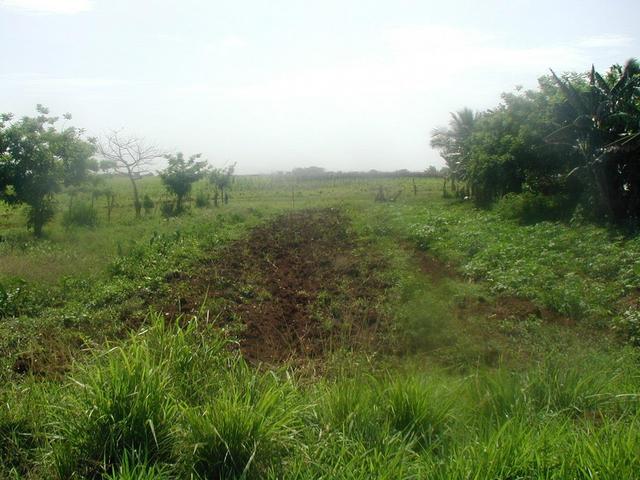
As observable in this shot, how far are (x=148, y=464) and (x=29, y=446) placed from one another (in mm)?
1209

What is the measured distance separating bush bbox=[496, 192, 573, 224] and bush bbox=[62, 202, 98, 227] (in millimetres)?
15074

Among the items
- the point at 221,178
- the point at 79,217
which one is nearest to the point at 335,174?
the point at 221,178

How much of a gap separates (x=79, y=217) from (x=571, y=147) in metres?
17.4

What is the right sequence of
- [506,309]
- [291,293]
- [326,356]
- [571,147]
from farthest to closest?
[571,147] < [291,293] < [506,309] < [326,356]

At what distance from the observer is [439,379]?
199 inches

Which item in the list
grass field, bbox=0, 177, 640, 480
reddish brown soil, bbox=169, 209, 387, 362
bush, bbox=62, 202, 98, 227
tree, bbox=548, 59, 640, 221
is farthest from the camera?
bush, bbox=62, 202, 98, 227

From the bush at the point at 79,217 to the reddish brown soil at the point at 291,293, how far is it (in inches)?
288

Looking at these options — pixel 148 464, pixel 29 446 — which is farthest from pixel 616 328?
pixel 29 446

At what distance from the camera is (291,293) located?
34.4 ft

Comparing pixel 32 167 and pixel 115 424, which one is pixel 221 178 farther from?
pixel 115 424

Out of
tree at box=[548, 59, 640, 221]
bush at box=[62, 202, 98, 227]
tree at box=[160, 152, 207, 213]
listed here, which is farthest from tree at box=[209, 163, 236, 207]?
tree at box=[548, 59, 640, 221]

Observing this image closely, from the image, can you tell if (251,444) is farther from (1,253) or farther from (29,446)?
(1,253)

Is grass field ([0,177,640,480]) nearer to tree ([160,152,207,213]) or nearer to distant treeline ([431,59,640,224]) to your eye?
distant treeline ([431,59,640,224])

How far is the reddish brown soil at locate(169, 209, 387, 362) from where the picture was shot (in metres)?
7.30
